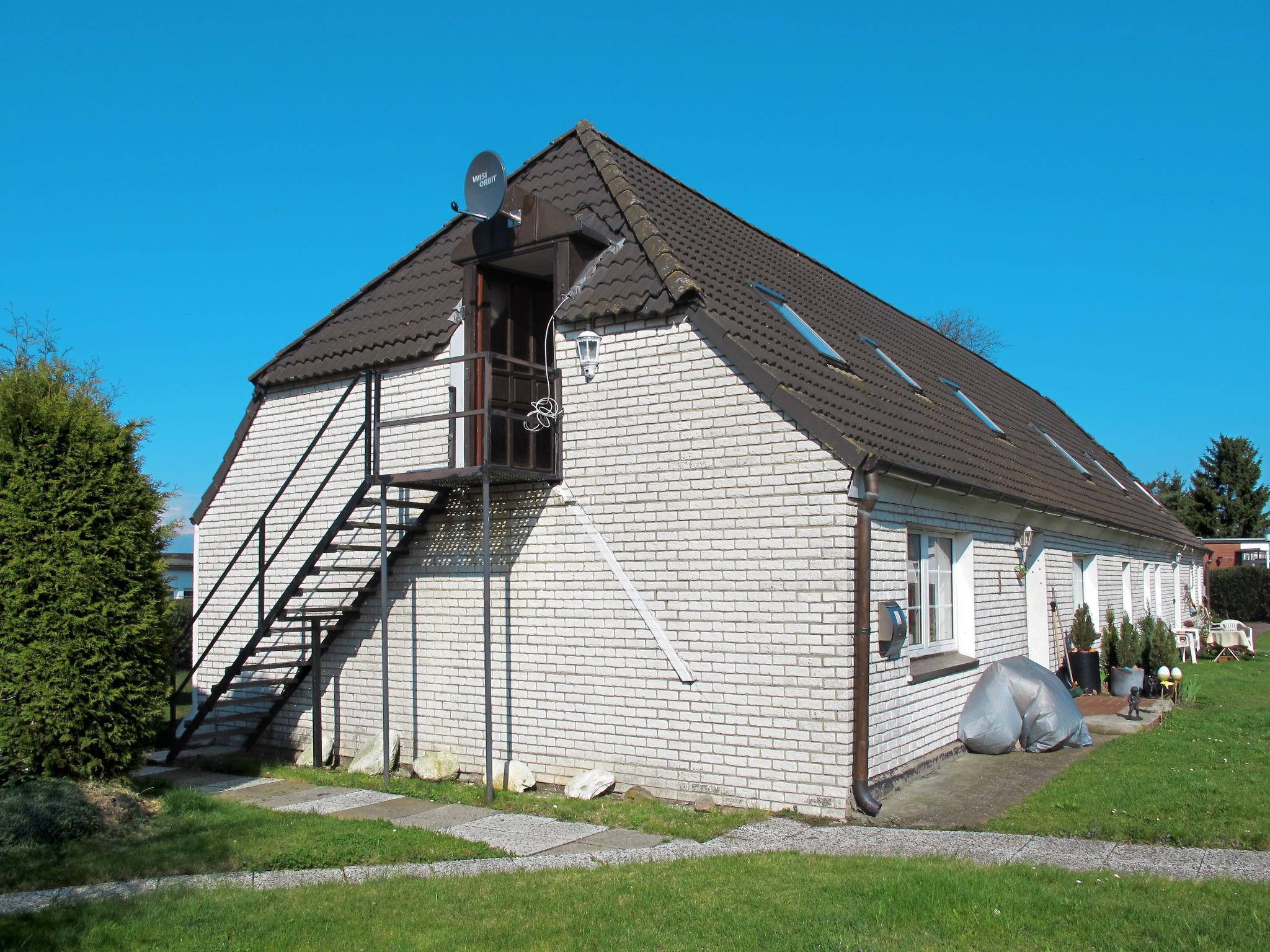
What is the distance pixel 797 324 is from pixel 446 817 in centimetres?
→ 643

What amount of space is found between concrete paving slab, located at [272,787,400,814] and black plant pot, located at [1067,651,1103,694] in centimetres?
953

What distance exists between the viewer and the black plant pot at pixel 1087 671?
1391cm

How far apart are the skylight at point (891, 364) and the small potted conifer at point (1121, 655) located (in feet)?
15.8

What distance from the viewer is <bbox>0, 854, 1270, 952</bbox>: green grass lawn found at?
5074mm

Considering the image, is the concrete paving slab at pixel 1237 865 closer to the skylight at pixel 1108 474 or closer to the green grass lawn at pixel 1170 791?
the green grass lawn at pixel 1170 791

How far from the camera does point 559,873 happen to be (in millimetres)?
6500

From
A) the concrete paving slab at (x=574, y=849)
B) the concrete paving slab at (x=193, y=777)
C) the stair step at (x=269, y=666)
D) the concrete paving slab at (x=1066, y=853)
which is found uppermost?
the stair step at (x=269, y=666)

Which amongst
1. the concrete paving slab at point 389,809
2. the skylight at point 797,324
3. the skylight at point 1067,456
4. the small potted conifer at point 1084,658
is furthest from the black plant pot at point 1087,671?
the concrete paving slab at point 389,809

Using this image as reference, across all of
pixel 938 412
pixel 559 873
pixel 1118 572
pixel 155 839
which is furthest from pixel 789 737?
pixel 1118 572

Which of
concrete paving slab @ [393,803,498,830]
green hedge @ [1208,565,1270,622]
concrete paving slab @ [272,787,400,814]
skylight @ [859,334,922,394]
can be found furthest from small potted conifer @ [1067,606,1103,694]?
green hedge @ [1208,565,1270,622]

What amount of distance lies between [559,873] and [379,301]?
812cm

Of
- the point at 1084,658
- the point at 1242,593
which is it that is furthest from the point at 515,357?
the point at 1242,593

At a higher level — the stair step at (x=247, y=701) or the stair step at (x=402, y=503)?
the stair step at (x=402, y=503)

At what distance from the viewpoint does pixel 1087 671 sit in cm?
1393
